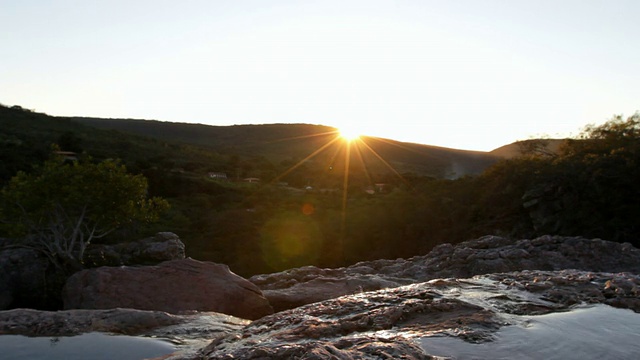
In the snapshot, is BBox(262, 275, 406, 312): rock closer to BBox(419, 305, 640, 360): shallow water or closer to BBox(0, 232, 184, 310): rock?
BBox(0, 232, 184, 310): rock

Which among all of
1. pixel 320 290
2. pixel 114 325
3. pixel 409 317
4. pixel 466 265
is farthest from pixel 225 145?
pixel 409 317

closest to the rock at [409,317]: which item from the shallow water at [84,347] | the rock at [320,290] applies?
the shallow water at [84,347]

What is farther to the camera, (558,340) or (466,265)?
(466,265)

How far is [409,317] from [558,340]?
90 cm

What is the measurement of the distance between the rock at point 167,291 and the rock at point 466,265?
85 cm

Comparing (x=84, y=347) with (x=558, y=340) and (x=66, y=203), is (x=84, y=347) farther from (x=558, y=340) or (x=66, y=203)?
(x=66, y=203)

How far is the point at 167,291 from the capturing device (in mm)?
7281

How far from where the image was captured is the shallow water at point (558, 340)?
2.94 meters

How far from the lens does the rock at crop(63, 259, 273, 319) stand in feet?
23.3

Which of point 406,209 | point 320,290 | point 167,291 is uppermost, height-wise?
point 167,291

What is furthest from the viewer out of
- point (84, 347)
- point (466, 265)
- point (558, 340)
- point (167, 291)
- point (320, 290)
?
point (466, 265)

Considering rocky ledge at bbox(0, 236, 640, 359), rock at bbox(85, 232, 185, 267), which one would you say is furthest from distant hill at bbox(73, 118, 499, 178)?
rocky ledge at bbox(0, 236, 640, 359)

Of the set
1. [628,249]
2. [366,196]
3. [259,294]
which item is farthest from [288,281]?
[366,196]

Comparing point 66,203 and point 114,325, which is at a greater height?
point 114,325
